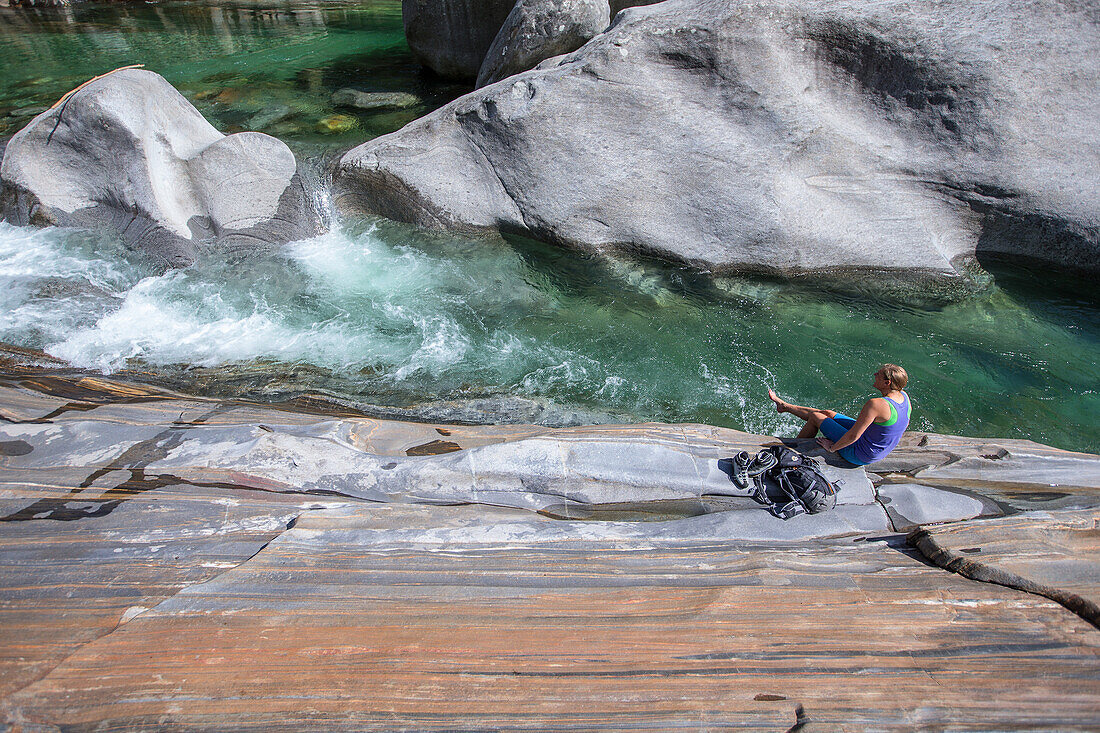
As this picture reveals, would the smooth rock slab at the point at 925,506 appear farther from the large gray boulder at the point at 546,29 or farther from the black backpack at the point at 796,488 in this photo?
the large gray boulder at the point at 546,29

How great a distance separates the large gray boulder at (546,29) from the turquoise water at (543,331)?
137 inches

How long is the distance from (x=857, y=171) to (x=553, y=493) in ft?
16.5

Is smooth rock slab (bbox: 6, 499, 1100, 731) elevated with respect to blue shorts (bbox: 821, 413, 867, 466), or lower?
elevated

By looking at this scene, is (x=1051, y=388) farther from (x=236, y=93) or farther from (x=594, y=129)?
(x=236, y=93)

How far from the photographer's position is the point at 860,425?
3672mm

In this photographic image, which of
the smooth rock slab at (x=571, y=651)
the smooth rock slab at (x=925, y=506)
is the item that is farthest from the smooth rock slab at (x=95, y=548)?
the smooth rock slab at (x=925, y=506)

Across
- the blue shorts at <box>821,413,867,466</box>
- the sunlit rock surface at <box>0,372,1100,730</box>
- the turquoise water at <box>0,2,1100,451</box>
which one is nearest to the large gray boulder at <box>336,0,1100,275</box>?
the turquoise water at <box>0,2,1100,451</box>

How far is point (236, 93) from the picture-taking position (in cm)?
1068

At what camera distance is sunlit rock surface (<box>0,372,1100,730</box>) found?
2.02 meters

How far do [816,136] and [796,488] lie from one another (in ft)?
14.4

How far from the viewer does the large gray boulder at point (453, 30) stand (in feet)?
35.2

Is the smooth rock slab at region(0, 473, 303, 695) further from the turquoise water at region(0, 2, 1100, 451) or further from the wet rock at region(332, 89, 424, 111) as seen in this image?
the wet rock at region(332, 89, 424, 111)

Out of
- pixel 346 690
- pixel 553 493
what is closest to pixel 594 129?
pixel 553 493

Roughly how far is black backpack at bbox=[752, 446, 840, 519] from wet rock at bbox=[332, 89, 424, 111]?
905 cm
